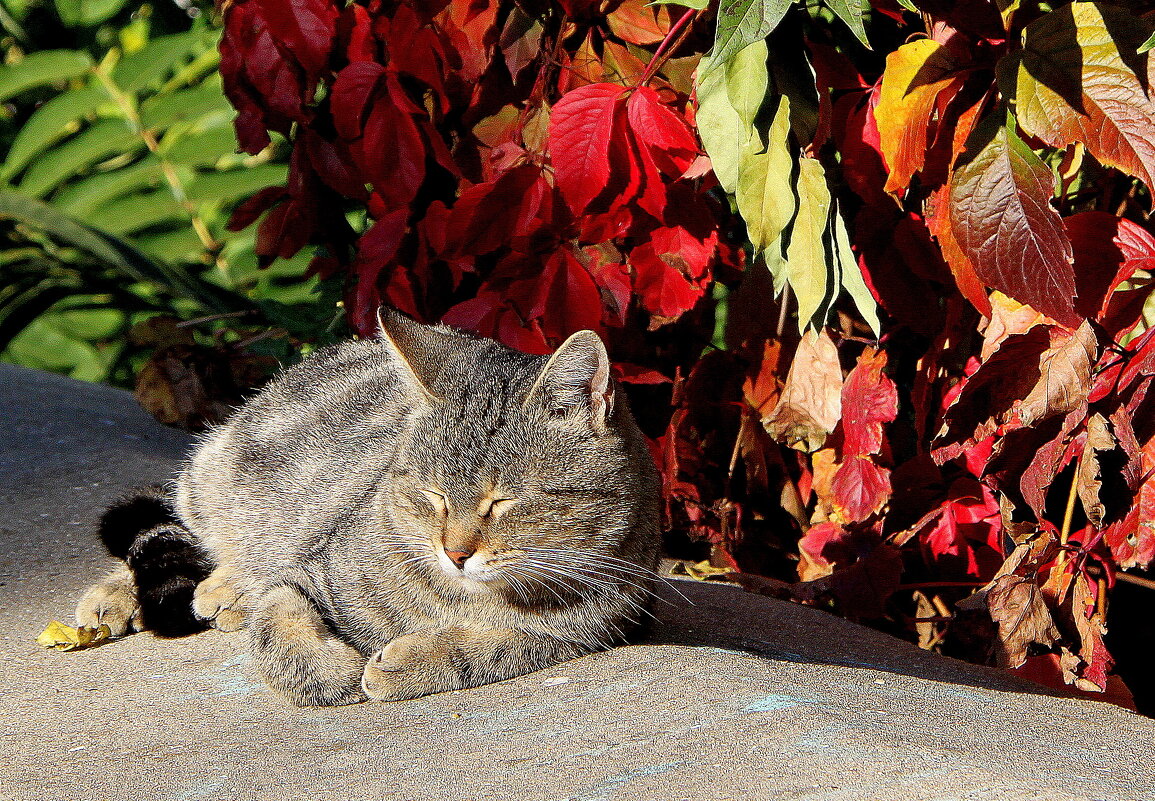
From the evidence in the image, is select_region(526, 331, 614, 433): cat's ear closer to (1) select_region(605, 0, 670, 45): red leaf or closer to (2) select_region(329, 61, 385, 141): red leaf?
(1) select_region(605, 0, 670, 45): red leaf

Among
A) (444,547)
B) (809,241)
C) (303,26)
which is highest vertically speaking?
(303,26)

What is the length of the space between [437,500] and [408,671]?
1.09 feet

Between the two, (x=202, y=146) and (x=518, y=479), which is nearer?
(x=518, y=479)

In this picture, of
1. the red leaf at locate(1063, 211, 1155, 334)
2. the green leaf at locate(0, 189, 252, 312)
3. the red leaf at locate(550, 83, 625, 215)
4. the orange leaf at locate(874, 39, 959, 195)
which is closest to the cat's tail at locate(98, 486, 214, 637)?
the red leaf at locate(550, 83, 625, 215)

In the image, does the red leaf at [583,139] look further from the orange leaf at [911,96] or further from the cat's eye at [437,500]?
the cat's eye at [437,500]

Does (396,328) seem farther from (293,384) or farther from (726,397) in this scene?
(726,397)

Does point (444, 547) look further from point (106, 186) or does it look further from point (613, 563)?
point (106, 186)

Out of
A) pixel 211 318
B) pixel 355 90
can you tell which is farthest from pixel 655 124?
pixel 211 318

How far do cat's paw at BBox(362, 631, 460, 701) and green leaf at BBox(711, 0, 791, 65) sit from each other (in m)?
1.17

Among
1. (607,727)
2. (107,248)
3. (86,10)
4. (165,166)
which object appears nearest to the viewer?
(607,727)

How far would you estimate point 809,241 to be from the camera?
85.2 inches

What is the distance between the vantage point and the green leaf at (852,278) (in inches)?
84.9

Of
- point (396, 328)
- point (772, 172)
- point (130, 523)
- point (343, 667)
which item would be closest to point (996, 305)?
point (772, 172)

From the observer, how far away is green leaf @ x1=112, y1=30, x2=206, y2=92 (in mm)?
5254
